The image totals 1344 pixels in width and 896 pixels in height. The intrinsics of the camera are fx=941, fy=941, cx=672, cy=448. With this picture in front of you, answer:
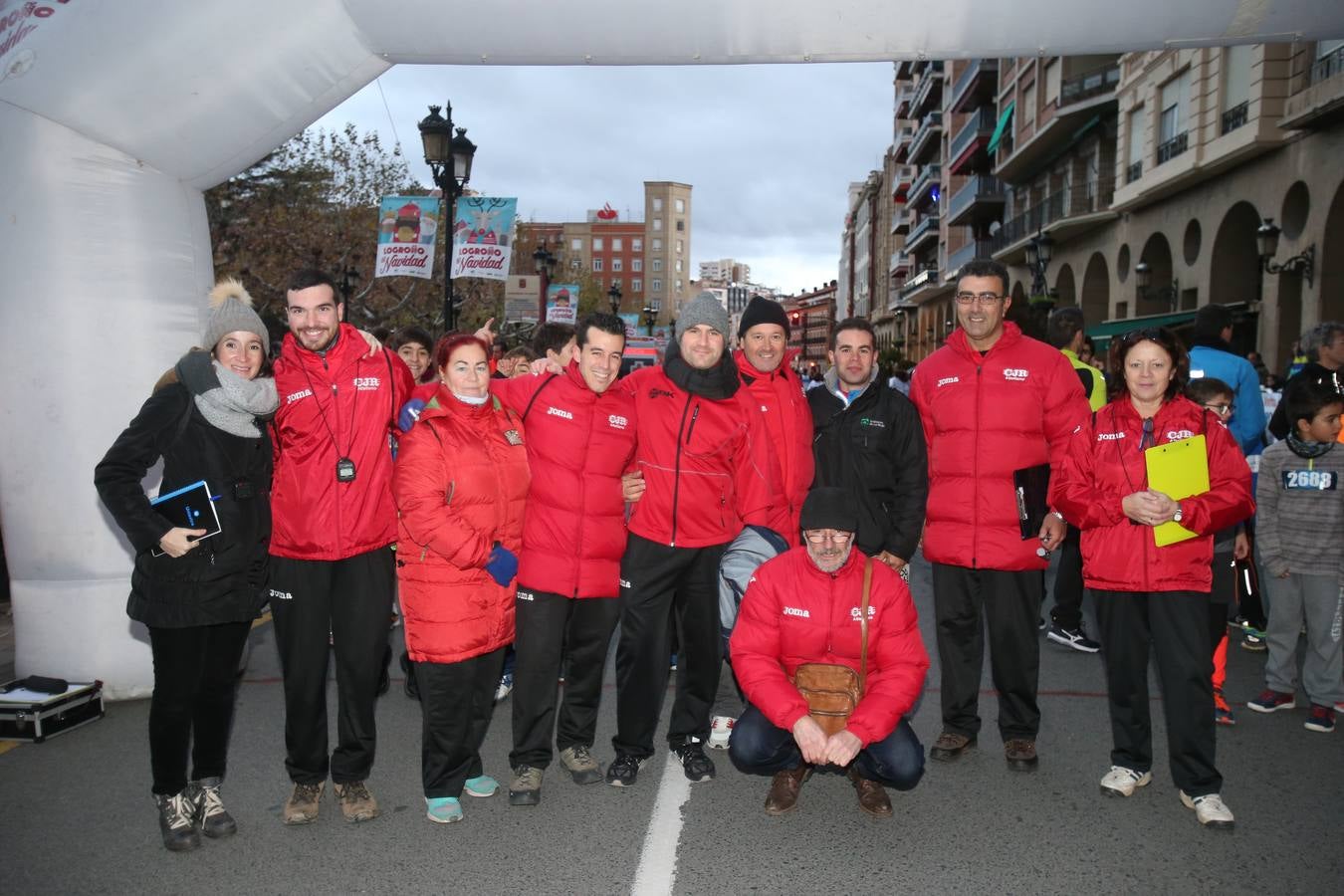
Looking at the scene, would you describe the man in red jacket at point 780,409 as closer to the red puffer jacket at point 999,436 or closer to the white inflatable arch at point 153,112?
the red puffer jacket at point 999,436

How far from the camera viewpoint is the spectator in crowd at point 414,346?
725 cm

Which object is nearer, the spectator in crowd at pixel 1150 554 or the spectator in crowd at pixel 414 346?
the spectator in crowd at pixel 1150 554

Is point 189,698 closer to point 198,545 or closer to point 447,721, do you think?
point 198,545

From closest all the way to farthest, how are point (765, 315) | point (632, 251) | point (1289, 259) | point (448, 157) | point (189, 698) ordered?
point (189, 698), point (765, 315), point (448, 157), point (1289, 259), point (632, 251)

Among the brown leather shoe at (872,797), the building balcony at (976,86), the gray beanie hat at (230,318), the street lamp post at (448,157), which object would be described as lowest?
the brown leather shoe at (872,797)

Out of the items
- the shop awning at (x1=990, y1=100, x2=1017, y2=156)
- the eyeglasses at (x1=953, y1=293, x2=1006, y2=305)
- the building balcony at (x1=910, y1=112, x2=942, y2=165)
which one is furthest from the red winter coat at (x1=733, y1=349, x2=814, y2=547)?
the building balcony at (x1=910, y1=112, x2=942, y2=165)

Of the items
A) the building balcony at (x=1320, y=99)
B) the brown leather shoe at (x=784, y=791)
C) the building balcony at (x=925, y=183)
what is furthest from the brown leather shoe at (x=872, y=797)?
the building balcony at (x=925, y=183)

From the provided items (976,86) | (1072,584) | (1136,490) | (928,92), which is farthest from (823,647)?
(928,92)

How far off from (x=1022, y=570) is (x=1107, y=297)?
31726 mm

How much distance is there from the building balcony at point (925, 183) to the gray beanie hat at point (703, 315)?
59.4 meters

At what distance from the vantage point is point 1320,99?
1717 cm

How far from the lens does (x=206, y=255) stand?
5.97 meters

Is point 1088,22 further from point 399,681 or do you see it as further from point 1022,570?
point 399,681

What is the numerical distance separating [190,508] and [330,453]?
23.0 inches
